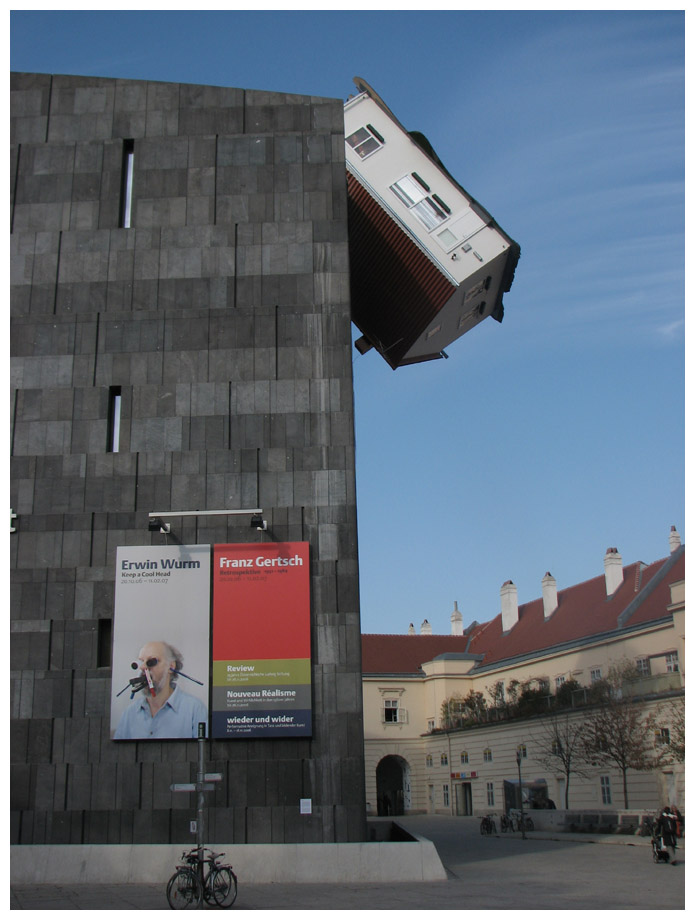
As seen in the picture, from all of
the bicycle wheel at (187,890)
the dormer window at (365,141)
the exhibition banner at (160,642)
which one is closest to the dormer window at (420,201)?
the dormer window at (365,141)

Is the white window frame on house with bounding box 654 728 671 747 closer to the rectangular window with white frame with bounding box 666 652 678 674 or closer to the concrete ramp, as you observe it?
the rectangular window with white frame with bounding box 666 652 678 674

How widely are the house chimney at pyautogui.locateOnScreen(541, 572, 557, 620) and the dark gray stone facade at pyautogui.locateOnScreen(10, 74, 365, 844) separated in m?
51.3

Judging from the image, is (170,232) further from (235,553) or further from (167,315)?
(235,553)

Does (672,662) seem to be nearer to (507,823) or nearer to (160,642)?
(507,823)

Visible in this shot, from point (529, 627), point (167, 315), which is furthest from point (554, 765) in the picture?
point (167, 315)

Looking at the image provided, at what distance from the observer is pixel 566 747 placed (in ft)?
Answer: 183

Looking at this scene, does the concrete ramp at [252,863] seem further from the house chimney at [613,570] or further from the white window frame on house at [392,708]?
the white window frame on house at [392,708]

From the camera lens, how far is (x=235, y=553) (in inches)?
1009

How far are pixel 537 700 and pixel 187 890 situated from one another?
4772 centimetres

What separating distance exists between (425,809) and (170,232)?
213 feet

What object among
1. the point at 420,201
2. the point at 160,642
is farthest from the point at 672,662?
the point at 160,642

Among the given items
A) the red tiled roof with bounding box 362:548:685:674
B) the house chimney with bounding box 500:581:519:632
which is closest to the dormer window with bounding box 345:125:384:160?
the red tiled roof with bounding box 362:548:685:674

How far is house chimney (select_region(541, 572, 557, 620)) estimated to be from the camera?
7381 cm

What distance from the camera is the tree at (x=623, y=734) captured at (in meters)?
47.2
